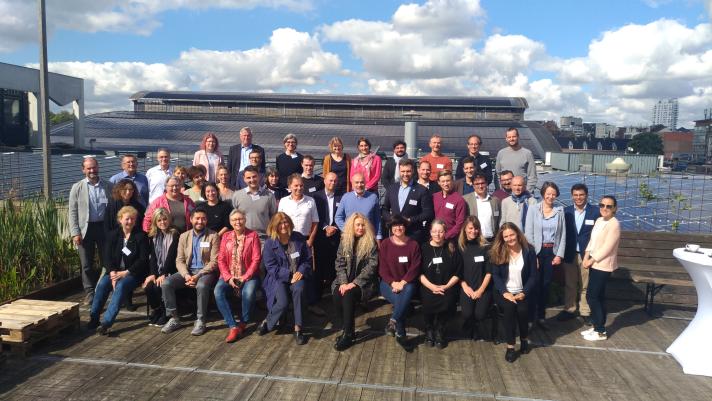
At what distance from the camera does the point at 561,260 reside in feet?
19.1

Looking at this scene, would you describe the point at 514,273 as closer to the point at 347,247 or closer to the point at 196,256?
the point at 347,247

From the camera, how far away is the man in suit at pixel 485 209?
5.85 metres

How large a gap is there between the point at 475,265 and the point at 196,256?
3.04m

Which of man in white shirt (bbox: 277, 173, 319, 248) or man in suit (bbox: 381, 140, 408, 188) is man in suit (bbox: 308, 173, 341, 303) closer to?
man in white shirt (bbox: 277, 173, 319, 248)

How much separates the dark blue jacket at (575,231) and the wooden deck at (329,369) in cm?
99

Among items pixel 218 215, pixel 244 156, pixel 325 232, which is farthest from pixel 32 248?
pixel 325 232

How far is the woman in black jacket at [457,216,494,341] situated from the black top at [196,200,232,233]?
2.68 m

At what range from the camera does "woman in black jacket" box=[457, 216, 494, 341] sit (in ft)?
17.2

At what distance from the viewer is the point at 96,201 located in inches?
241

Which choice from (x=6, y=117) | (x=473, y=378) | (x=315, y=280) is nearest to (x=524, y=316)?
(x=473, y=378)

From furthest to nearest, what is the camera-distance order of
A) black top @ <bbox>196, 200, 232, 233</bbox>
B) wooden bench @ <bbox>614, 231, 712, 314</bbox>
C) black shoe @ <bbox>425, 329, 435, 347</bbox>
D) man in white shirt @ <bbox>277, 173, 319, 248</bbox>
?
wooden bench @ <bbox>614, 231, 712, 314</bbox> → black top @ <bbox>196, 200, 232, 233</bbox> → man in white shirt @ <bbox>277, 173, 319, 248</bbox> → black shoe @ <bbox>425, 329, 435, 347</bbox>

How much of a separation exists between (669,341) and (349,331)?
353 cm

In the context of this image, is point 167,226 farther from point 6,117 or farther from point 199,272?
point 6,117

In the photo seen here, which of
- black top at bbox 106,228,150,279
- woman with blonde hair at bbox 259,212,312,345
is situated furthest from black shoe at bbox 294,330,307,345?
black top at bbox 106,228,150,279
